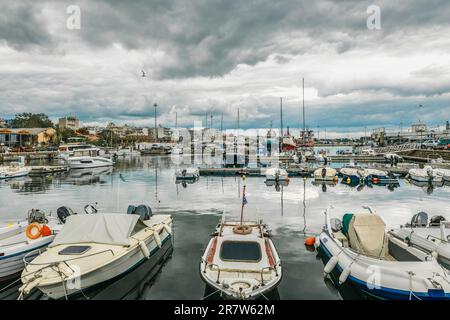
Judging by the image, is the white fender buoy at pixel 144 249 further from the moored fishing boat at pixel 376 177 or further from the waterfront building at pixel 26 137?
the waterfront building at pixel 26 137

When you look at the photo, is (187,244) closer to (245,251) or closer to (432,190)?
(245,251)

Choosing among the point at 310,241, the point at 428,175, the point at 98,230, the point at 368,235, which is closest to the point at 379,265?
the point at 368,235

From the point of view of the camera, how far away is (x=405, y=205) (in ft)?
108

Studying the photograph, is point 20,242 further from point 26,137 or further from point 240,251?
point 26,137

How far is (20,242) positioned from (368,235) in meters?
17.7

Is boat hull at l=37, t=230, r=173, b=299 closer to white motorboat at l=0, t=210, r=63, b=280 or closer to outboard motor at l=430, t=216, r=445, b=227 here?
white motorboat at l=0, t=210, r=63, b=280

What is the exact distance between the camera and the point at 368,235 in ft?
48.2

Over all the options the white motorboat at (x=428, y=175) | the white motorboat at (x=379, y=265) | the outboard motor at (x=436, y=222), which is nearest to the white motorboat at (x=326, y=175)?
the white motorboat at (x=428, y=175)

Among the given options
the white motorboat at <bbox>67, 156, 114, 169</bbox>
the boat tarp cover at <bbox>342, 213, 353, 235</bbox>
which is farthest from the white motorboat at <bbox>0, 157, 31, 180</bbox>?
the boat tarp cover at <bbox>342, 213, 353, 235</bbox>

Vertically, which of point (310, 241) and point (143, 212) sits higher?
point (143, 212)

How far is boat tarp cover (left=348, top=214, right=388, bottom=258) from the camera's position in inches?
567

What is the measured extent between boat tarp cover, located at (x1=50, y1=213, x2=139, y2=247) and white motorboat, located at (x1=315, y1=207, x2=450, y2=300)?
9999mm
